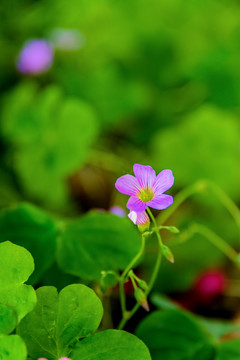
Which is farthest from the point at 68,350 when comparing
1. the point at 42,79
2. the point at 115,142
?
the point at 42,79

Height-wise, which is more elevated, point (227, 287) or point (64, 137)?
point (64, 137)

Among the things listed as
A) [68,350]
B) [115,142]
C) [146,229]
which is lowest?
[115,142]

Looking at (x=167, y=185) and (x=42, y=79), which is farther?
(x=42, y=79)

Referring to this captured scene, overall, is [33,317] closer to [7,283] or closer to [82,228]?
[7,283]

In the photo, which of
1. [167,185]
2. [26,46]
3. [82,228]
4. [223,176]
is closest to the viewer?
[167,185]

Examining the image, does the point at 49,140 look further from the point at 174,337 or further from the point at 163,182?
the point at 163,182

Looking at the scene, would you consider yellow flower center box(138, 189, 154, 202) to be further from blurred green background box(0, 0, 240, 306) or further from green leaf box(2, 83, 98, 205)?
green leaf box(2, 83, 98, 205)

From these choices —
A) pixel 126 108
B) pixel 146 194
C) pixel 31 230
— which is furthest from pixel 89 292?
Answer: pixel 126 108
